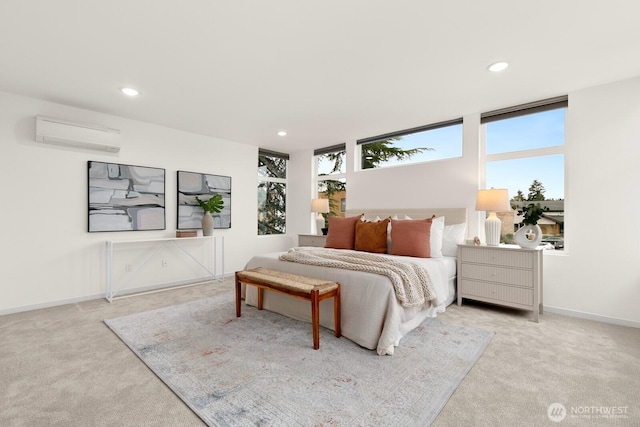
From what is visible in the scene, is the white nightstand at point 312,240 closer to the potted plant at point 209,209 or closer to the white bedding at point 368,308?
the potted plant at point 209,209

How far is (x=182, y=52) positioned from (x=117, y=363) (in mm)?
2399

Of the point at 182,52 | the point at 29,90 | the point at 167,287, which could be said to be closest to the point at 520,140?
the point at 182,52

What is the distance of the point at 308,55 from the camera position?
8.12ft

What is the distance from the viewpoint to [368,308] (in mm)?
2398

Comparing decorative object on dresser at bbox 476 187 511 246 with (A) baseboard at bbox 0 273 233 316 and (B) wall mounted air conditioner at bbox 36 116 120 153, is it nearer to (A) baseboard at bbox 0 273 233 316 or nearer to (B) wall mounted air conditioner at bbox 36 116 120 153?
(A) baseboard at bbox 0 273 233 316

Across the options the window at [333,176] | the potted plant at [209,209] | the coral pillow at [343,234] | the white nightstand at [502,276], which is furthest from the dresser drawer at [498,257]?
the potted plant at [209,209]

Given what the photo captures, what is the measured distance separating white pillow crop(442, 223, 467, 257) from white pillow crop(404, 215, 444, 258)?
138mm

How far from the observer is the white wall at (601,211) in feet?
9.42

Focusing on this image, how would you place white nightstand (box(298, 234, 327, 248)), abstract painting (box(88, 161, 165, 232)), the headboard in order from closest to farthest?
abstract painting (box(88, 161, 165, 232)), the headboard, white nightstand (box(298, 234, 327, 248))

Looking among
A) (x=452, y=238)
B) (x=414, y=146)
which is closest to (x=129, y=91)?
(x=414, y=146)

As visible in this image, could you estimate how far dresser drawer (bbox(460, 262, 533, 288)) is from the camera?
304cm

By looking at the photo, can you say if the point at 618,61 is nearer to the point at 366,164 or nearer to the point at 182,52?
the point at 366,164

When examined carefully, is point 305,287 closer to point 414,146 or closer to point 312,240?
point 312,240
